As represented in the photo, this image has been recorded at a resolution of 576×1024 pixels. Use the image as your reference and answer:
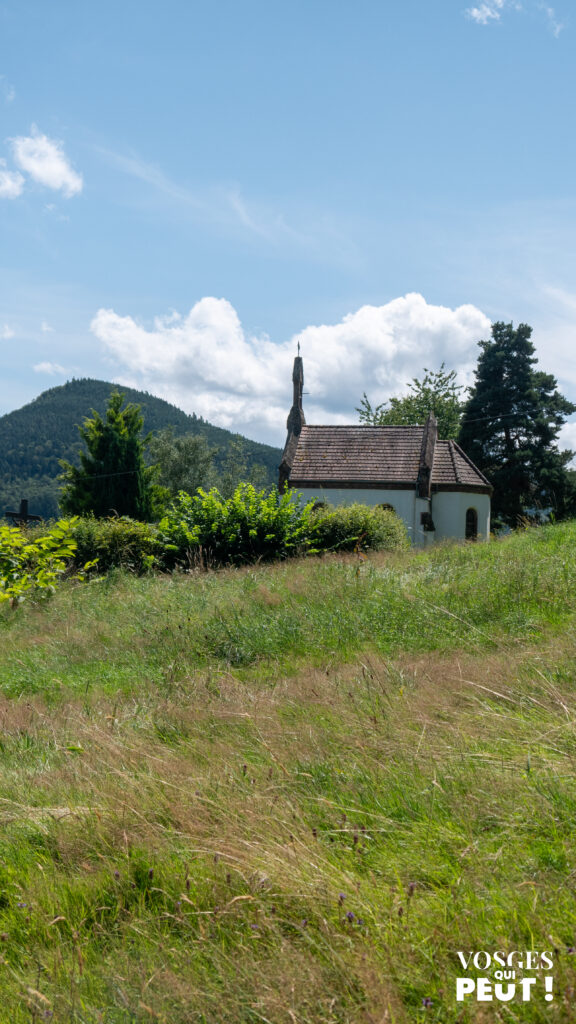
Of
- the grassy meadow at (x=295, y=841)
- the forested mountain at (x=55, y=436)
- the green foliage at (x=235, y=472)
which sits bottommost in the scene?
the grassy meadow at (x=295, y=841)

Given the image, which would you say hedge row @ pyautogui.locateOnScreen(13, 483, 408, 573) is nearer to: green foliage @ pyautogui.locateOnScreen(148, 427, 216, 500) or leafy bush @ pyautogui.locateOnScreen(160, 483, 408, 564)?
leafy bush @ pyautogui.locateOnScreen(160, 483, 408, 564)

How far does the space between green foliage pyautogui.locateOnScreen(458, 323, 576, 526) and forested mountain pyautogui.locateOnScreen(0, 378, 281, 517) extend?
46.3 meters

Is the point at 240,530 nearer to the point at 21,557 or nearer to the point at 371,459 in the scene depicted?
the point at 21,557

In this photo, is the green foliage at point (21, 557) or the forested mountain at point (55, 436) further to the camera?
the forested mountain at point (55, 436)

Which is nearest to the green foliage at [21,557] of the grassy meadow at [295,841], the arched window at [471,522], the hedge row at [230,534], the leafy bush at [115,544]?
the grassy meadow at [295,841]

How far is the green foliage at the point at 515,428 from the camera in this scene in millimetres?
43562

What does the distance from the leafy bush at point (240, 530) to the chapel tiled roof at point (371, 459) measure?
46.3 feet

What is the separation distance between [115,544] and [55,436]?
94.4 metres

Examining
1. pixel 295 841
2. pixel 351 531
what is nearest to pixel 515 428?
A: pixel 351 531

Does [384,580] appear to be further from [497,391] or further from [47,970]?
[497,391]

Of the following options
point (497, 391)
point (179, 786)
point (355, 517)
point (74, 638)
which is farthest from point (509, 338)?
point (179, 786)

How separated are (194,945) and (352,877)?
62cm

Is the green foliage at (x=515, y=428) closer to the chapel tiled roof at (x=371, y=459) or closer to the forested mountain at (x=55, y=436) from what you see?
the chapel tiled roof at (x=371, y=459)

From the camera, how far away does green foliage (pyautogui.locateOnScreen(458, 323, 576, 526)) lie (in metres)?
43.6
